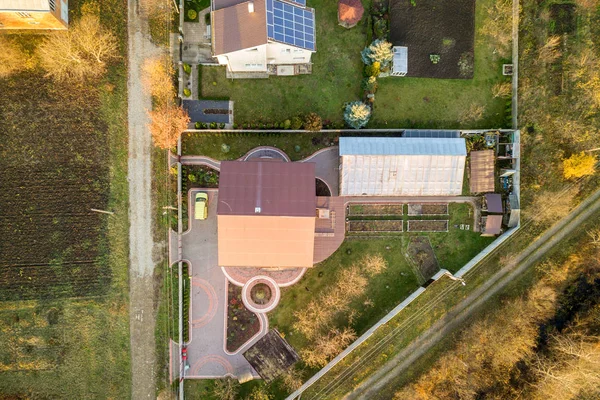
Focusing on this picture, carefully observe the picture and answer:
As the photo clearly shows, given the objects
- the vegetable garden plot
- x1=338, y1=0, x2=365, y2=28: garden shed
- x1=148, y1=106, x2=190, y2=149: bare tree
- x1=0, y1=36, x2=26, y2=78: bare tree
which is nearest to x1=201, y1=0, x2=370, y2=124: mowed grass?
x1=338, y1=0, x2=365, y2=28: garden shed

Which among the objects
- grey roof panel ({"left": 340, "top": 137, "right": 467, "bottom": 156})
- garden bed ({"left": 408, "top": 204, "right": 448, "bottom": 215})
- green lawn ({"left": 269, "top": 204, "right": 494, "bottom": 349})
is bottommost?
green lawn ({"left": 269, "top": 204, "right": 494, "bottom": 349})

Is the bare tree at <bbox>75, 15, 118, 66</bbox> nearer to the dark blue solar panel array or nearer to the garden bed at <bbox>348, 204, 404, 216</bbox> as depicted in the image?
the dark blue solar panel array

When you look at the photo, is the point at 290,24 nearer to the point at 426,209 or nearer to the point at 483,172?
the point at 426,209

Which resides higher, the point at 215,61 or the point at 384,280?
the point at 215,61

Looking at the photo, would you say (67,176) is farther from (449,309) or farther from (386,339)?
(449,309)

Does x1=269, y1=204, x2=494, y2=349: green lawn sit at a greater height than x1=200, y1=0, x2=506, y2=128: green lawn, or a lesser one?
lesser

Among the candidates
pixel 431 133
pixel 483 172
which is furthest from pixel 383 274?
pixel 431 133

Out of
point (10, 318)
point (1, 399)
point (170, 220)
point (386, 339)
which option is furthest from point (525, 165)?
point (1, 399)
